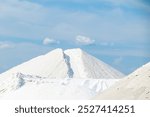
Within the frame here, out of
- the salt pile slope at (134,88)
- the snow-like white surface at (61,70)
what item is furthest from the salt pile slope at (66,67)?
the salt pile slope at (134,88)

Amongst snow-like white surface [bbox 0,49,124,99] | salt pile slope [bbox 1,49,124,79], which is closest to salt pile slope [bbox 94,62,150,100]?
snow-like white surface [bbox 0,49,124,99]

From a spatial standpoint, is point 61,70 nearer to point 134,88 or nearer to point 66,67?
point 66,67

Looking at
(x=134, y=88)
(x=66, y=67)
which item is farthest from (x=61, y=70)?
(x=134, y=88)

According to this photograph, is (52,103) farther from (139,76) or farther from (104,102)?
Result: (139,76)

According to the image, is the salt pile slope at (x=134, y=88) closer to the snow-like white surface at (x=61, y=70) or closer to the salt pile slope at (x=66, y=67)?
the snow-like white surface at (x=61, y=70)

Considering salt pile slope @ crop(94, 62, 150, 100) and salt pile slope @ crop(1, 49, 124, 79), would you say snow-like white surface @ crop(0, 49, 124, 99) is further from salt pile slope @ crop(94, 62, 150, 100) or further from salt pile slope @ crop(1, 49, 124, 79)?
salt pile slope @ crop(94, 62, 150, 100)

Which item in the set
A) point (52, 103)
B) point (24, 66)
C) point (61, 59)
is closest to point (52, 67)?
point (61, 59)
